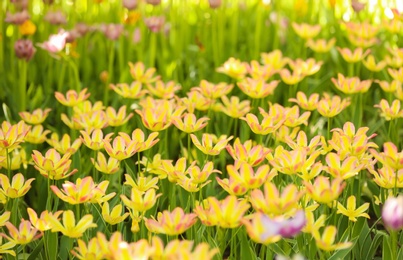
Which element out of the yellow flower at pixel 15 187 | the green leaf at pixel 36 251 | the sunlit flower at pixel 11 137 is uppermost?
the sunlit flower at pixel 11 137

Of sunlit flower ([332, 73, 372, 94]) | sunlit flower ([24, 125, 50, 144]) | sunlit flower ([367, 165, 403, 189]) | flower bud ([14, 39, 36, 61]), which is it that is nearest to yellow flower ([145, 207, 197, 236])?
sunlit flower ([367, 165, 403, 189])

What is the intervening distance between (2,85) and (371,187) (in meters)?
1.41

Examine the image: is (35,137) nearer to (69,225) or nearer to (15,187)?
(15,187)

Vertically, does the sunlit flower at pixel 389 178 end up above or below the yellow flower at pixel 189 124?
below

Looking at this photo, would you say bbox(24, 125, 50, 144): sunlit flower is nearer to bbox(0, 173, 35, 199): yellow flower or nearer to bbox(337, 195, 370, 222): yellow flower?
bbox(0, 173, 35, 199): yellow flower

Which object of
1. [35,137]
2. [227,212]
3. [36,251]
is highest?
[227,212]

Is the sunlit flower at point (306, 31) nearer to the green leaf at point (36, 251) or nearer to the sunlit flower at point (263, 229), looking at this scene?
the green leaf at point (36, 251)

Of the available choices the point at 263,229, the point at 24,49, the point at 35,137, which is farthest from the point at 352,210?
the point at 24,49

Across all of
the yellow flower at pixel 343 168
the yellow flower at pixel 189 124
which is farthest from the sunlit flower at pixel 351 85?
the yellow flower at pixel 343 168

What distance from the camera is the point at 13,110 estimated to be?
242cm

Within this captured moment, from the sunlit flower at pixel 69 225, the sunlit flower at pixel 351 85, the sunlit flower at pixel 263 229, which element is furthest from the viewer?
the sunlit flower at pixel 351 85

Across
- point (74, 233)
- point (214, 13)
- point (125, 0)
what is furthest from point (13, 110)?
point (74, 233)

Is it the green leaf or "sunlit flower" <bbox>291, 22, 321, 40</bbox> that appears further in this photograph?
"sunlit flower" <bbox>291, 22, 321, 40</bbox>

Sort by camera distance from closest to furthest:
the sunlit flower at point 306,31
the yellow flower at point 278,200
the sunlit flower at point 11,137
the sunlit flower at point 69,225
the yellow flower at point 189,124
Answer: the yellow flower at point 278,200 → the sunlit flower at point 69,225 → the sunlit flower at point 11,137 → the yellow flower at point 189,124 → the sunlit flower at point 306,31
